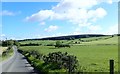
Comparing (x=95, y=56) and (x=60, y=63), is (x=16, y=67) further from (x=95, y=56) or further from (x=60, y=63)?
(x=95, y=56)

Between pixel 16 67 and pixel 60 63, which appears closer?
pixel 60 63

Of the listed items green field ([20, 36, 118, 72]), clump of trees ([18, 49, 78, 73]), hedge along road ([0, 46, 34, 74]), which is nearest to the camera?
clump of trees ([18, 49, 78, 73])

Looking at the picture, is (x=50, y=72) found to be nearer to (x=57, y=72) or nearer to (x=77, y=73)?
(x=57, y=72)

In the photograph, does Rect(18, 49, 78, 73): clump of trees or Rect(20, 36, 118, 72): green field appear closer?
Rect(18, 49, 78, 73): clump of trees

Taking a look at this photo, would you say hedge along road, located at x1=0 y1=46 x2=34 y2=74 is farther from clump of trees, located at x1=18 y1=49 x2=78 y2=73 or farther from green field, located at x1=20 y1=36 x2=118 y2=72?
green field, located at x1=20 y1=36 x2=118 y2=72

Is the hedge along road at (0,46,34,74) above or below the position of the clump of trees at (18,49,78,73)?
below

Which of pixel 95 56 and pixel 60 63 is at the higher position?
pixel 60 63

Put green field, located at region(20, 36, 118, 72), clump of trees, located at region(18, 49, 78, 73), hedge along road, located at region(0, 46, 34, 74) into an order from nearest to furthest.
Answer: clump of trees, located at region(18, 49, 78, 73), hedge along road, located at region(0, 46, 34, 74), green field, located at region(20, 36, 118, 72)

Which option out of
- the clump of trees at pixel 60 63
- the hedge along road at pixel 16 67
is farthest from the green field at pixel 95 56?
the hedge along road at pixel 16 67

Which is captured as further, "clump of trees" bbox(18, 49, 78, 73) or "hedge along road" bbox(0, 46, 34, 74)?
"hedge along road" bbox(0, 46, 34, 74)

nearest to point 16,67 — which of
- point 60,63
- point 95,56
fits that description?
point 60,63

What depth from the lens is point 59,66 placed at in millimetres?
24594

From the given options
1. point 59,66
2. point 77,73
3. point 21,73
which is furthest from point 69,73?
point 21,73

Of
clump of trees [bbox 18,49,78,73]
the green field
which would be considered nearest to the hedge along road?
clump of trees [bbox 18,49,78,73]
